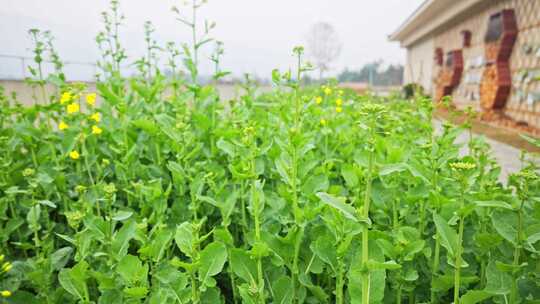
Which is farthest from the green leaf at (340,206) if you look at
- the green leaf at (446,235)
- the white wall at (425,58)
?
the white wall at (425,58)

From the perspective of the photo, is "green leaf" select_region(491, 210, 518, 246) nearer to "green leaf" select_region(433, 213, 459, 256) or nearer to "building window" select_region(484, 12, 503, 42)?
"green leaf" select_region(433, 213, 459, 256)

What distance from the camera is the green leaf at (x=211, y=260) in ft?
3.25

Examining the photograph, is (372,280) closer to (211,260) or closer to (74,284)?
(211,260)

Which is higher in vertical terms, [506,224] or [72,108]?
[72,108]

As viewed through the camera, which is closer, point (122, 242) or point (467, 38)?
point (122, 242)

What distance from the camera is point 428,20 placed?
1420 cm

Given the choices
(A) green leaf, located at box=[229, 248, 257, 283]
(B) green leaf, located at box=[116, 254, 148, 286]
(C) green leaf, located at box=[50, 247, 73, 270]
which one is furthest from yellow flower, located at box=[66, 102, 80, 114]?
(A) green leaf, located at box=[229, 248, 257, 283]

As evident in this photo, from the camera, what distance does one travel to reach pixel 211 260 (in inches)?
39.4

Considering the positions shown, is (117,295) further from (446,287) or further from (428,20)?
(428,20)

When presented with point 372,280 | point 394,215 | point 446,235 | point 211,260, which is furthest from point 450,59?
point 211,260

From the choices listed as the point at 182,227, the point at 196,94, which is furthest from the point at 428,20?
the point at 182,227

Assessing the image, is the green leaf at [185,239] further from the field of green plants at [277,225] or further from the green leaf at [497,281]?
the green leaf at [497,281]

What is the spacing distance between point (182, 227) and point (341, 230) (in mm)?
445

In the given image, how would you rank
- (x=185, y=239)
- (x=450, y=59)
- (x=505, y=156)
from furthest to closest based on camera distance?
(x=450, y=59)
(x=505, y=156)
(x=185, y=239)
